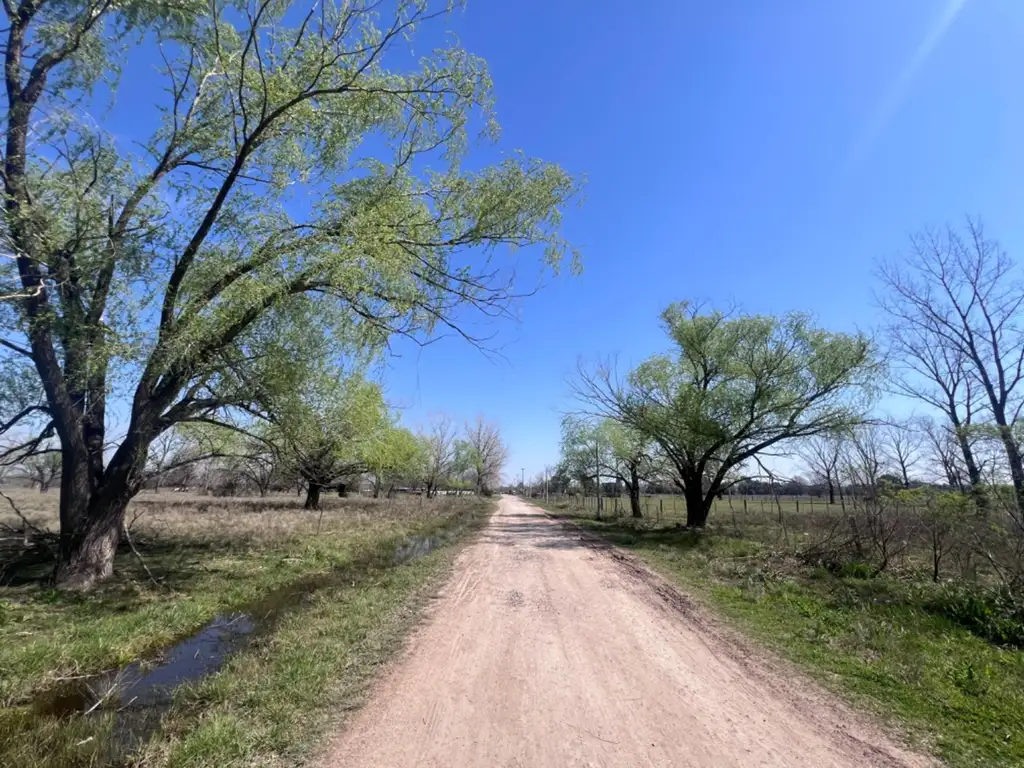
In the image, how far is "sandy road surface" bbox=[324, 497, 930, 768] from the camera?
370cm

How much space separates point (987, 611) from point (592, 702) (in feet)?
23.5

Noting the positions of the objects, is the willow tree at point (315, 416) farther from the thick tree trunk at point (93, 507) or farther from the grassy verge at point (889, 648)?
the grassy verge at point (889, 648)

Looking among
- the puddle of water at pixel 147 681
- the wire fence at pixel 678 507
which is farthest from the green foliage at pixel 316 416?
the wire fence at pixel 678 507

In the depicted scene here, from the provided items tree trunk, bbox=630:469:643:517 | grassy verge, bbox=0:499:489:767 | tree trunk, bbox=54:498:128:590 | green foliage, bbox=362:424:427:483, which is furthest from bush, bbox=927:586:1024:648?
tree trunk, bbox=630:469:643:517

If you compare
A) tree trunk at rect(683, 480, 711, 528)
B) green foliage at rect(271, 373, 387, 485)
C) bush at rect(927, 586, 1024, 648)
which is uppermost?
green foliage at rect(271, 373, 387, 485)

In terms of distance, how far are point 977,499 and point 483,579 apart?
10450 millimetres

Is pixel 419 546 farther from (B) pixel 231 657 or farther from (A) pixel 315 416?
(B) pixel 231 657

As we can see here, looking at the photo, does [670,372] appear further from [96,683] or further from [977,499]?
[96,683]

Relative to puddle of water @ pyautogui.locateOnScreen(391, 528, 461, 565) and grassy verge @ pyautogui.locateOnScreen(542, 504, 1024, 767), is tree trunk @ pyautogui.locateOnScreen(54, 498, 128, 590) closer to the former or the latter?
puddle of water @ pyautogui.locateOnScreen(391, 528, 461, 565)

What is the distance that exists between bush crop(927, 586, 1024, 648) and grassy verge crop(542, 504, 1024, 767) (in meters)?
0.24

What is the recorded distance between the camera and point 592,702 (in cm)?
456

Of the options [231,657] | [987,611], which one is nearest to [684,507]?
[987,611]

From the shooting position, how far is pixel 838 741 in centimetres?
399

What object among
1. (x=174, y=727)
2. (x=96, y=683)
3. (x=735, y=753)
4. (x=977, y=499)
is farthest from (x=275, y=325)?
(x=977, y=499)
